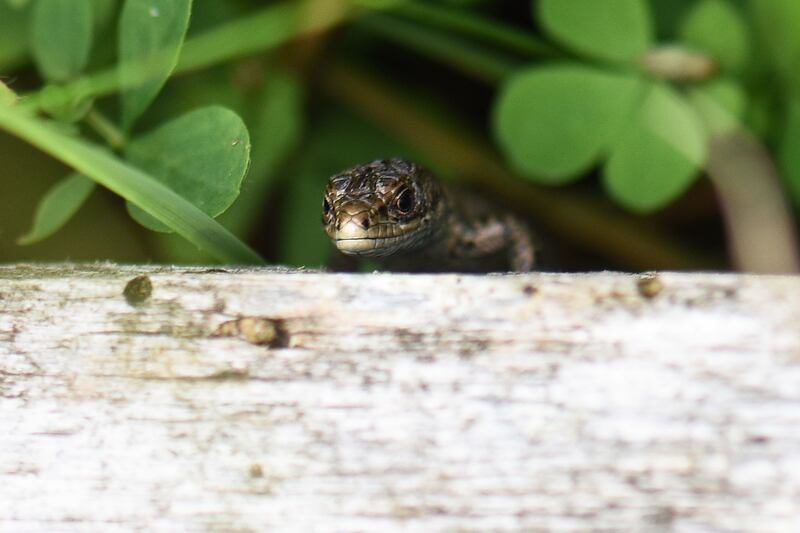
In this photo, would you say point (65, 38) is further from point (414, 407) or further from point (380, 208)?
point (414, 407)

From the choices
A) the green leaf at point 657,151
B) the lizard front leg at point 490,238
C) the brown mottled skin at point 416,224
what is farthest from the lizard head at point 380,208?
the green leaf at point 657,151

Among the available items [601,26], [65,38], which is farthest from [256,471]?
[601,26]

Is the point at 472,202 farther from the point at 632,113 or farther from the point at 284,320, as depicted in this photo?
the point at 284,320

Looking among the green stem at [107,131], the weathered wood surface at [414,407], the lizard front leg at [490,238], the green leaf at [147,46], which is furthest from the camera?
the lizard front leg at [490,238]

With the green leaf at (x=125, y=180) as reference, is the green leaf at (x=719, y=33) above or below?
above

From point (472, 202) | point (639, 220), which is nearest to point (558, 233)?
point (639, 220)

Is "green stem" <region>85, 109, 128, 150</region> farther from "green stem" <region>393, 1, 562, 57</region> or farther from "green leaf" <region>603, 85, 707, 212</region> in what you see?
"green leaf" <region>603, 85, 707, 212</region>

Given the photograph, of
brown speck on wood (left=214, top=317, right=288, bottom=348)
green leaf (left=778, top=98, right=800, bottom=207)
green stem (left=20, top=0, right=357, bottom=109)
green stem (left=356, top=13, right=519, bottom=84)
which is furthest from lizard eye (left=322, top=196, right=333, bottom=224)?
green leaf (left=778, top=98, right=800, bottom=207)

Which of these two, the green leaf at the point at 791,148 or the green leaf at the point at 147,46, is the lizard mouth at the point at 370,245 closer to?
the green leaf at the point at 147,46
